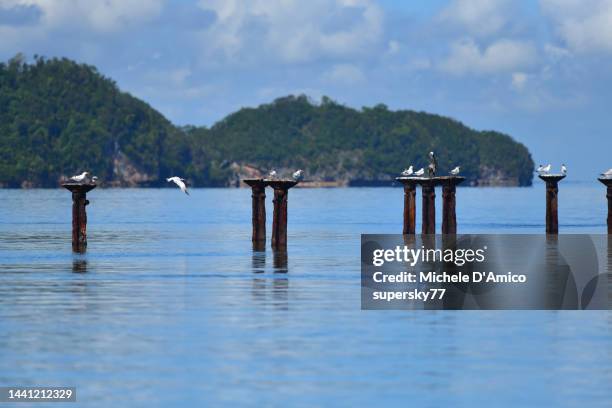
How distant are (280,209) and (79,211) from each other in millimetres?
6280

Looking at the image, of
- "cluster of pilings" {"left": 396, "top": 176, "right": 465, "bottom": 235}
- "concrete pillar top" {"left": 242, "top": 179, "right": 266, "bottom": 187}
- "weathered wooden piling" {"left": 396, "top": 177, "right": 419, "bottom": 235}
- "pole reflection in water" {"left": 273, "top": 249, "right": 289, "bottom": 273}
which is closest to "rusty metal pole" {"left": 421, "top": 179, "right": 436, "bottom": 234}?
"cluster of pilings" {"left": 396, "top": 176, "right": 465, "bottom": 235}

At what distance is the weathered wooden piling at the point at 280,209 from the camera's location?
44.1m

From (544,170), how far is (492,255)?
21408 mm

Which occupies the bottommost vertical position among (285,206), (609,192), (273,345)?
(273,345)

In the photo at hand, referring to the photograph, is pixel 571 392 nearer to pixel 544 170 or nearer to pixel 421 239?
pixel 421 239

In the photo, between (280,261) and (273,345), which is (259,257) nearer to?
(280,261)

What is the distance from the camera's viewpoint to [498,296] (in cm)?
→ 2912

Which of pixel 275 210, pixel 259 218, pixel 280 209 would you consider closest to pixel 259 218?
pixel 259 218

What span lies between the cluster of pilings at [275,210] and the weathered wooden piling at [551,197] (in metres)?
12.3

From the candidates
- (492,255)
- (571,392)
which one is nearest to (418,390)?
(571,392)

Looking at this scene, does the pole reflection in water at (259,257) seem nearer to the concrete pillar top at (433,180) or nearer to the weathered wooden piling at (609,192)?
the concrete pillar top at (433,180)

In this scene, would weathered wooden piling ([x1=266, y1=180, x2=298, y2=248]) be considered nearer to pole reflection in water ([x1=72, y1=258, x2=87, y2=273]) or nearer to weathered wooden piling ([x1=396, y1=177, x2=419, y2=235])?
pole reflection in water ([x1=72, y1=258, x2=87, y2=273])

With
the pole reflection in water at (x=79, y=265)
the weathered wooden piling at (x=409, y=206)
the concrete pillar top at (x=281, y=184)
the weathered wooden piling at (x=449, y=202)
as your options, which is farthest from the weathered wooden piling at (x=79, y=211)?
the weathered wooden piling at (x=409, y=206)

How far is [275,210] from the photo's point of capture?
1751 inches
